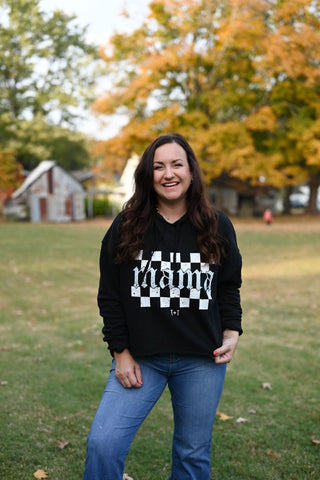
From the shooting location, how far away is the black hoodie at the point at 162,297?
251 centimetres

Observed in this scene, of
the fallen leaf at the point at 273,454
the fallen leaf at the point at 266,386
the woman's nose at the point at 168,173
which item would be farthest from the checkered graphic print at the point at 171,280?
the fallen leaf at the point at 266,386

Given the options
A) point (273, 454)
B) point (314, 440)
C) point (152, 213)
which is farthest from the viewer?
point (314, 440)

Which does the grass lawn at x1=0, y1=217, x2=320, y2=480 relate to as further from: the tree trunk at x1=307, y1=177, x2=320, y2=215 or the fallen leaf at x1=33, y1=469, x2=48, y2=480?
the tree trunk at x1=307, y1=177, x2=320, y2=215

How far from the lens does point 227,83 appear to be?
1286 inches

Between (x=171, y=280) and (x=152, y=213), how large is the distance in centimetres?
38

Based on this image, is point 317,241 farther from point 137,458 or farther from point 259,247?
point 137,458

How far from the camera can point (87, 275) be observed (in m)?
13.5

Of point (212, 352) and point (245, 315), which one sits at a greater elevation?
point (212, 352)

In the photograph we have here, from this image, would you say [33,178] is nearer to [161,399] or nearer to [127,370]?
[161,399]

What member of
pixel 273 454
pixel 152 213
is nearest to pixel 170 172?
pixel 152 213

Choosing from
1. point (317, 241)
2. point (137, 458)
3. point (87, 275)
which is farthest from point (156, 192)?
point (317, 241)

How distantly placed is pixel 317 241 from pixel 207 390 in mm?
20898

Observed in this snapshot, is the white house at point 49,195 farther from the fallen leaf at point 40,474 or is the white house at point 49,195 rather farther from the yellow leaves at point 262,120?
the fallen leaf at point 40,474

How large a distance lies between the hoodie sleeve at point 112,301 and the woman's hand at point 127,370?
0.04 m
